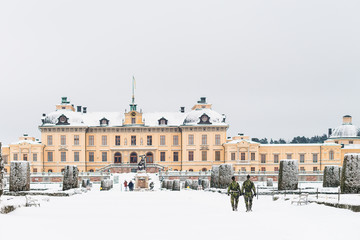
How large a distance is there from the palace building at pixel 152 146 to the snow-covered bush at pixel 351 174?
150 feet

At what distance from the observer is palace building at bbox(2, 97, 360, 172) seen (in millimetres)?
61281

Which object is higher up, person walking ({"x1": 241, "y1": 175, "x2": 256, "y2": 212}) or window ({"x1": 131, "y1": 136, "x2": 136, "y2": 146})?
window ({"x1": 131, "y1": 136, "x2": 136, "y2": 146})

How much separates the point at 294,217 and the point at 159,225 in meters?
3.25

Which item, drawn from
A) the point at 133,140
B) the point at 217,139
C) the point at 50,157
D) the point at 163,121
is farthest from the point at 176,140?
the point at 50,157

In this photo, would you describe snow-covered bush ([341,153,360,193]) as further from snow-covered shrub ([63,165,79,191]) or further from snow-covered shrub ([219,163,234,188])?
snow-covered shrub ([63,165,79,191])

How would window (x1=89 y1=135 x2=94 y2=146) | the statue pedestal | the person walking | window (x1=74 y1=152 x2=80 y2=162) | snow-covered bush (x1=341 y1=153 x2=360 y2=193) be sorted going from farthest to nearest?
window (x1=89 y1=135 x2=94 y2=146) < window (x1=74 y1=152 x2=80 y2=162) < the statue pedestal < snow-covered bush (x1=341 y1=153 x2=360 y2=193) < the person walking

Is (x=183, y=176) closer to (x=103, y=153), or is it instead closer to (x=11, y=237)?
(x=103, y=153)

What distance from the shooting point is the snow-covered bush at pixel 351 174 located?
49.1 feet

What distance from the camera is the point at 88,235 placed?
852 centimetres

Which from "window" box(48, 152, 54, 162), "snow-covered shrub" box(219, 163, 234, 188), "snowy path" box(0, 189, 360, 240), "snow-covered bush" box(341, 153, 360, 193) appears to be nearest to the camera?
"snowy path" box(0, 189, 360, 240)

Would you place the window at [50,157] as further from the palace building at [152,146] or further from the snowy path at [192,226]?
the snowy path at [192,226]

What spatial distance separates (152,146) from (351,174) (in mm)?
49325

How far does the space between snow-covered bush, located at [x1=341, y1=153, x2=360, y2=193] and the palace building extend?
1801 inches

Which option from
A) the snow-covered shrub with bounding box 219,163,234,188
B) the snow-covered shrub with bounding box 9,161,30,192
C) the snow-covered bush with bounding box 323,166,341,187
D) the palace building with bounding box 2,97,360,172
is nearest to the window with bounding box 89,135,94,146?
the palace building with bounding box 2,97,360,172
